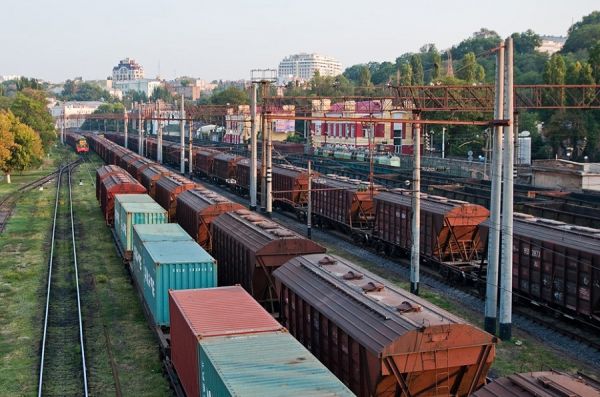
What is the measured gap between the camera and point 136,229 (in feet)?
94.2

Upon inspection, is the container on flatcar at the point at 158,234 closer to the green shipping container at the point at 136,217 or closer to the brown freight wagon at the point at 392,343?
the green shipping container at the point at 136,217

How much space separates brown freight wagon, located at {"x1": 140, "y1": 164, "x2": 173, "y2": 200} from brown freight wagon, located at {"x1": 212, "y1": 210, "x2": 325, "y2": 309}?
76.3ft

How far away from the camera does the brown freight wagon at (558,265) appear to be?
22.0 meters

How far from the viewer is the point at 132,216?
107 feet

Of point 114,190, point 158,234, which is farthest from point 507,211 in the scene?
point 114,190

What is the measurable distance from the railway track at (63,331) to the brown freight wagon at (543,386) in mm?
12158

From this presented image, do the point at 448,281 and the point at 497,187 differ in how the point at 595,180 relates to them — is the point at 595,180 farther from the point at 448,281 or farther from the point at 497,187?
the point at 497,187

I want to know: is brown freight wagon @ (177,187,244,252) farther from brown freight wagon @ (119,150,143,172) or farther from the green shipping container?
brown freight wagon @ (119,150,143,172)

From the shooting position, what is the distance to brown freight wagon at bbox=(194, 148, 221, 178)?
253 ft

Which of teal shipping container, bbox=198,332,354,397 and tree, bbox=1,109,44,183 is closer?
teal shipping container, bbox=198,332,354,397

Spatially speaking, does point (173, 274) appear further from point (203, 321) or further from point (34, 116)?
point (34, 116)

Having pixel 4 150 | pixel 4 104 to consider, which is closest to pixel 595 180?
pixel 4 150

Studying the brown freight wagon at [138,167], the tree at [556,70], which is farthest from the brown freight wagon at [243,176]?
the tree at [556,70]

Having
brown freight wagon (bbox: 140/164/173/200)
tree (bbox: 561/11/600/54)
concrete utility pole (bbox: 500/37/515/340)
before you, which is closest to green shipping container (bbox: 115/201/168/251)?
brown freight wagon (bbox: 140/164/173/200)
